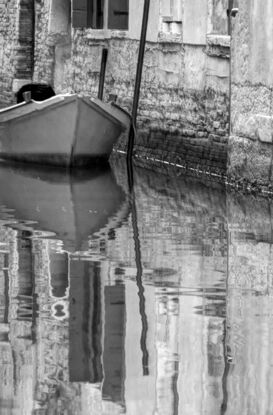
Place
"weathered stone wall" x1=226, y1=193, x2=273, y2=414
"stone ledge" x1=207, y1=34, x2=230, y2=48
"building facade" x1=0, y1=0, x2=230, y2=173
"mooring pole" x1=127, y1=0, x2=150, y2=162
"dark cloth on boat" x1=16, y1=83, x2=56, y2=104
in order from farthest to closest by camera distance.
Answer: "dark cloth on boat" x1=16, y1=83, x2=56, y2=104 < "mooring pole" x1=127, y1=0, x2=150, y2=162 < "building facade" x1=0, y1=0, x2=230, y2=173 < "stone ledge" x1=207, y1=34, x2=230, y2=48 < "weathered stone wall" x1=226, y1=193, x2=273, y2=414

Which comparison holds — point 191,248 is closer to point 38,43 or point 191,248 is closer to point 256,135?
point 256,135

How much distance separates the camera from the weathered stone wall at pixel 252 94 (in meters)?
17.2

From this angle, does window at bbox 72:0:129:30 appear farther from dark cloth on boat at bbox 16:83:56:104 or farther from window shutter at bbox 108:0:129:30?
dark cloth on boat at bbox 16:83:56:104

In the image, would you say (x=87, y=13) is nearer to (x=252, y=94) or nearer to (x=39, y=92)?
(x=39, y=92)

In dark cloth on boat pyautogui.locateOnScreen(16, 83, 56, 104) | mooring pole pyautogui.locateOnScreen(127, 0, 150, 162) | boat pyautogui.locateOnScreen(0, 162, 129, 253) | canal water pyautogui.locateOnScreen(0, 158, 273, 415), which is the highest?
mooring pole pyautogui.locateOnScreen(127, 0, 150, 162)

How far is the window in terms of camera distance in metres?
24.2

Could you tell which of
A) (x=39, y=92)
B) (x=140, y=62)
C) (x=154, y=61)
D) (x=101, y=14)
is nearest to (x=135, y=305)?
(x=140, y=62)

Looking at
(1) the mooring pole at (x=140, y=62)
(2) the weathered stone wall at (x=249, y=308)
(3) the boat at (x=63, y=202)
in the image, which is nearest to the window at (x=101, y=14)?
(1) the mooring pole at (x=140, y=62)

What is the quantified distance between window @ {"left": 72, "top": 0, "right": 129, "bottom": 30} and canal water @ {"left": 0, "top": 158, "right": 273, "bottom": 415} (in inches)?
307

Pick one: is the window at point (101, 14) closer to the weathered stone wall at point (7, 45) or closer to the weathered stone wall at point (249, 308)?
the weathered stone wall at point (7, 45)

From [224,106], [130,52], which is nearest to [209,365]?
[224,106]

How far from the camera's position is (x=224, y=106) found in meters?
19.2

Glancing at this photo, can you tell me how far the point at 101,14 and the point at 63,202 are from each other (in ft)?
30.8

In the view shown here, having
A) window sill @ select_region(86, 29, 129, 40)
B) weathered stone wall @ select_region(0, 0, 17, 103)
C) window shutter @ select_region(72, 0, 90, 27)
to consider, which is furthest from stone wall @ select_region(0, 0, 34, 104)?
window sill @ select_region(86, 29, 129, 40)
